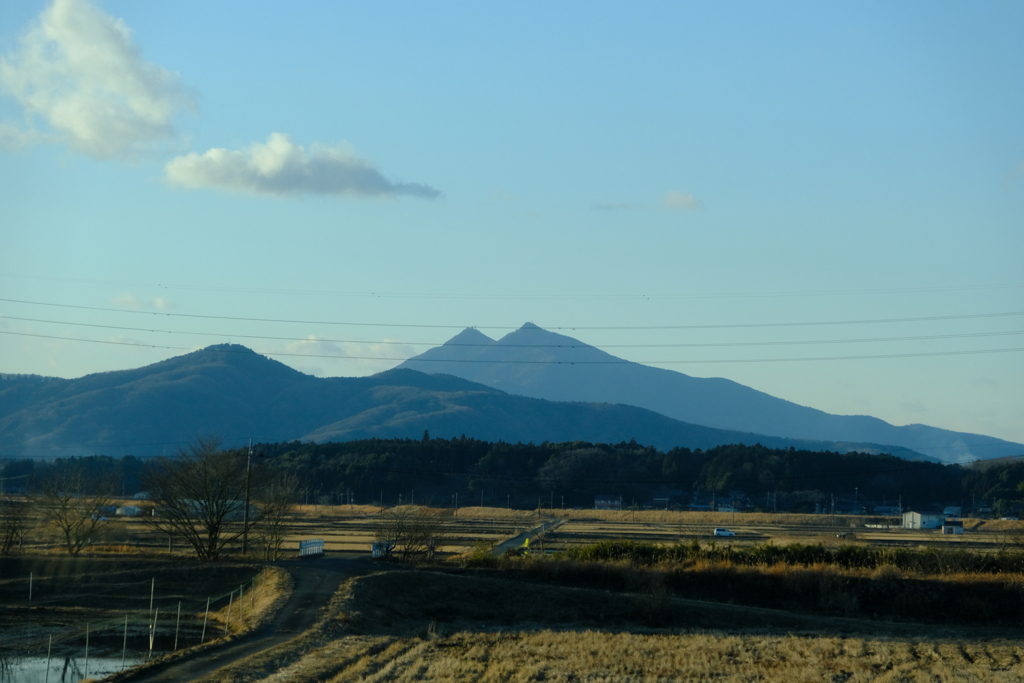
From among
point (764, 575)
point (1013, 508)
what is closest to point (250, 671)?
point (764, 575)

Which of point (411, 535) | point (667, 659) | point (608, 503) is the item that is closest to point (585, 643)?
point (667, 659)

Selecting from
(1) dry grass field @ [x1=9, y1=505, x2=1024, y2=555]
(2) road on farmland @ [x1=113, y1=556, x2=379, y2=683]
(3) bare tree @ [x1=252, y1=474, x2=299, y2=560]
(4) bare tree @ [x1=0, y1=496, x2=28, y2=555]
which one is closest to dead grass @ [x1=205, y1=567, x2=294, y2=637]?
(2) road on farmland @ [x1=113, y1=556, x2=379, y2=683]

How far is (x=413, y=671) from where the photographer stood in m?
25.8

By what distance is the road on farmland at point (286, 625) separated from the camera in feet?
81.9

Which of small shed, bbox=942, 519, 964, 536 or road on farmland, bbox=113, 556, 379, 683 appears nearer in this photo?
road on farmland, bbox=113, 556, 379, 683

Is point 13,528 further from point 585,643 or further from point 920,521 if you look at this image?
point 920,521

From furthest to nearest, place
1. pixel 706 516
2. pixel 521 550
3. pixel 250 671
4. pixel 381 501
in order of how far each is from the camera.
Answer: pixel 381 501
pixel 706 516
pixel 521 550
pixel 250 671

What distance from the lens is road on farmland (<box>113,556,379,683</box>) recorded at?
25.0 meters

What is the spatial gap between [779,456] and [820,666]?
418 feet

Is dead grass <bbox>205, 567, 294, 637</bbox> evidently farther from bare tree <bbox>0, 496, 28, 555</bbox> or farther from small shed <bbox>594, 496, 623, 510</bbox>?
small shed <bbox>594, 496, 623, 510</bbox>

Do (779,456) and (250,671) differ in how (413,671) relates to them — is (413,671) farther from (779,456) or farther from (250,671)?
(779,456)

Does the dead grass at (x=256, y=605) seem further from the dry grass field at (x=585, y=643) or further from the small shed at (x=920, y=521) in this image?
the small shed at (x=920, y=521)

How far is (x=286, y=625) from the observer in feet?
A: 111

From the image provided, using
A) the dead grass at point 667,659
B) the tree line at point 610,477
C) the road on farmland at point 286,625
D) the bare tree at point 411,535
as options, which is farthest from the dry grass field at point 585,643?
the tree line at point 610,477
